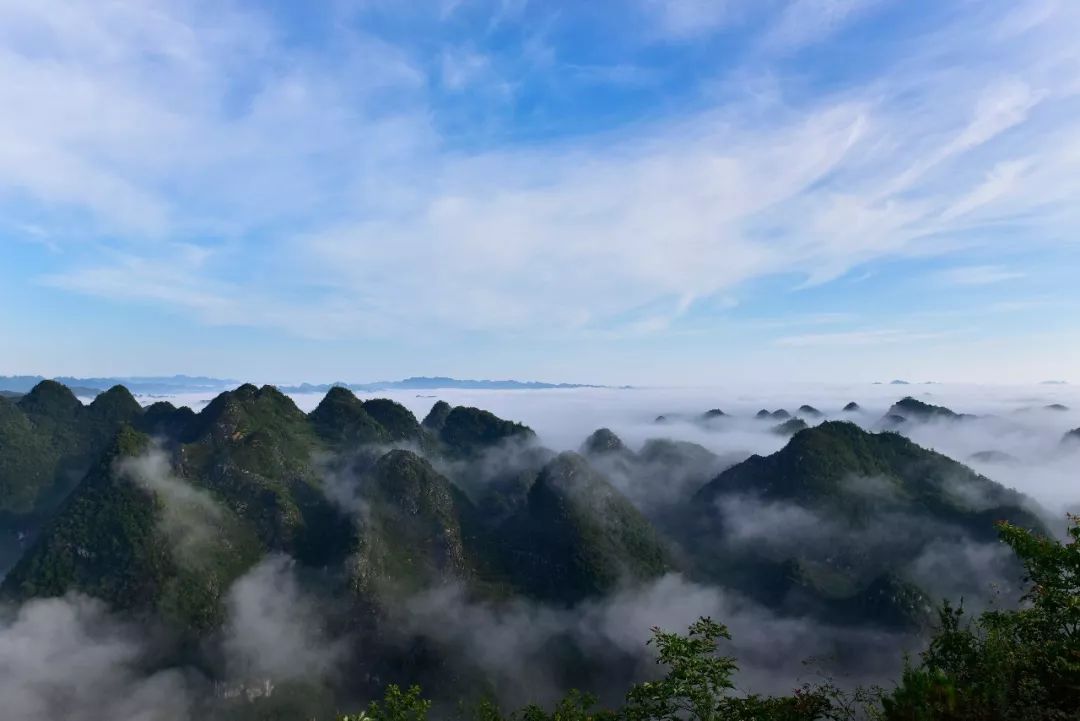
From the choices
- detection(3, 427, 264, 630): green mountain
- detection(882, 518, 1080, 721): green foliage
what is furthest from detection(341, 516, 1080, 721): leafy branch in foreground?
detection(3, 427, 264, 630): green mountain

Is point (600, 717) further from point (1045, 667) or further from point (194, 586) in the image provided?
point (194, 586)

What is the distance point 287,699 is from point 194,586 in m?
44.0

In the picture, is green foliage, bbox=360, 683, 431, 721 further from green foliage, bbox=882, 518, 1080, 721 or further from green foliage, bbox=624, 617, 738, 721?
green foliage, bbox=882, 518, 1080, 721

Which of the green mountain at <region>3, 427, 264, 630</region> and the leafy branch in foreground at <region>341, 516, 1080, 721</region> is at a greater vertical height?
the leafy branch in foreground at <region>341, 516, 1080, 721</region>

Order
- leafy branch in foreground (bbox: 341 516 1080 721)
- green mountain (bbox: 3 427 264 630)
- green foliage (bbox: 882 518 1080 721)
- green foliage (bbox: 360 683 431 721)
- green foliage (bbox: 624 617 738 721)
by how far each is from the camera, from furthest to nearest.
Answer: green mountain (bbox: 3 427 264 630)
green foliage (bbox: 360 683 431 721)
green foliage (bbox: 624 617 738 721)
leafy branch in foreground (bbox: 341 516 1080 721)
green foliage (bbox: 882 518 1080 721)

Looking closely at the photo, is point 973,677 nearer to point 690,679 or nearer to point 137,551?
point 690,679

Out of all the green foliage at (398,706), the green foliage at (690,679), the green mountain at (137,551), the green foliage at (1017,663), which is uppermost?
the green foliage at (1017,663)

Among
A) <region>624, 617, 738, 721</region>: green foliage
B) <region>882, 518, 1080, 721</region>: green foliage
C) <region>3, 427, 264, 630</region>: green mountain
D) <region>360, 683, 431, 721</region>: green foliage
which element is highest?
<region>882, 518, 1080, 721</region>: green foliage

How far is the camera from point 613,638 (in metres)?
194

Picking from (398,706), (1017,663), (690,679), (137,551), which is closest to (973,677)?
(1017,663)

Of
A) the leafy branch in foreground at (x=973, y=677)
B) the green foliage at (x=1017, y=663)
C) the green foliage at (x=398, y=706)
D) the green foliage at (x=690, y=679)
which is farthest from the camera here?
the green foliage at (x=398, y=706)

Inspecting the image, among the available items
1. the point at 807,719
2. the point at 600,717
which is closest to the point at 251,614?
the point at 600,717

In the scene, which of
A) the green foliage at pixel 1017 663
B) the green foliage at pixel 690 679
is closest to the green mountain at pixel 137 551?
the green foliage at pixel 690 679

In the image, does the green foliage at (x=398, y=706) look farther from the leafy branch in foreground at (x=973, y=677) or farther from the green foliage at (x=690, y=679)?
the green foliage at (x=690, y=679)
